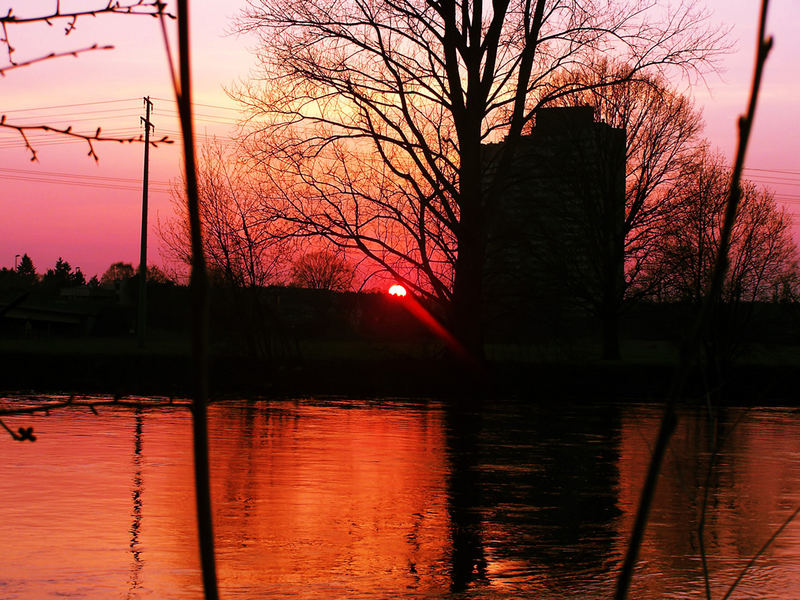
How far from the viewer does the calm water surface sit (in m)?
7.54

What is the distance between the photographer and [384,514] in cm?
997

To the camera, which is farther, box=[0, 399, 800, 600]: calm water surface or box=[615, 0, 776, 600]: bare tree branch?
box=[0, 399, 800, 600]: calm water surface

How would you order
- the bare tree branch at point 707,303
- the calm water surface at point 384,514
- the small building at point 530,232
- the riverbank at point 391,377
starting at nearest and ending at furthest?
the bare tree branch at point 707,303, the calm water surface at point 384,514, the small building at point 530,232, the riverbank at point 391,377

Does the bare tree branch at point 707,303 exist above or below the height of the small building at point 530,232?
below

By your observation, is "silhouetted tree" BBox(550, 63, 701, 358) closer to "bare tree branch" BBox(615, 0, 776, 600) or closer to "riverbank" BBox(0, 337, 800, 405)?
"riverbank" BBox(0, 337, 800, 405)

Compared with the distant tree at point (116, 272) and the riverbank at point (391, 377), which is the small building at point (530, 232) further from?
the distant tree at point (116, 272)

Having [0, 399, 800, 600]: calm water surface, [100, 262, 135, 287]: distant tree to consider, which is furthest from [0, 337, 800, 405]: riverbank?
[100, 262, 135, 287]: distant tree

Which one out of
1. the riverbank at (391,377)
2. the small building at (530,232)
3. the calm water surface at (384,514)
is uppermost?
the small building at (530,232)

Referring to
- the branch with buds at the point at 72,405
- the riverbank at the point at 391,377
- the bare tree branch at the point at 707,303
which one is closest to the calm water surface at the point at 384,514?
the branch with buds at the point at 72,405

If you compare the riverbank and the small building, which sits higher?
the small building

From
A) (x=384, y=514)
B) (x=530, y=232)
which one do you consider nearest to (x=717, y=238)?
(x=530, y=232)

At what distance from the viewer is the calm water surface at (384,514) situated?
754 centimetres

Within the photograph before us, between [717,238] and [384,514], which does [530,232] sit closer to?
[717,238]

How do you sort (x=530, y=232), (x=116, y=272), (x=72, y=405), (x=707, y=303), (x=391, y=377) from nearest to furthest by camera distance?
(x=707, y=303), (x=72, y=405), (x=530, y=232), (x=391, y=377), (x=116, y=272)
